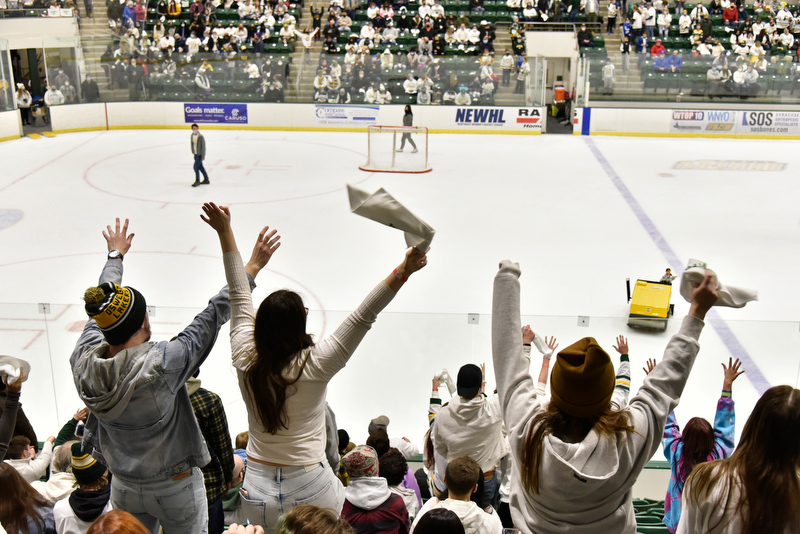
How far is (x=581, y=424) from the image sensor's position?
228 cm

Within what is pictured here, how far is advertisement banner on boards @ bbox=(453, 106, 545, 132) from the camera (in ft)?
70.8

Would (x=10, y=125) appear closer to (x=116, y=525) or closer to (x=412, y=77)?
(x=412, y=77)

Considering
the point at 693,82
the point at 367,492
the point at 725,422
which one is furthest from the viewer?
the point at 693,82

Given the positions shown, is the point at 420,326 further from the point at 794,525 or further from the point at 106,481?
the point at 794,525

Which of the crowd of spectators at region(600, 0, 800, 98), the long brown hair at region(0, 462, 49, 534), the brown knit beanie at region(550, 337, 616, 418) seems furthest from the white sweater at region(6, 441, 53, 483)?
the crowd of spectators at region(600, 0, 800, 98)

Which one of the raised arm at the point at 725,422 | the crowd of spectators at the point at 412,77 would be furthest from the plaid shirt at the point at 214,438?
the crowd of spectators at the point at 412,77

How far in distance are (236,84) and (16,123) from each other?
18.9 ft

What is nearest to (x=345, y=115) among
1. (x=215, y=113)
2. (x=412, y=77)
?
(x=412, y=77)

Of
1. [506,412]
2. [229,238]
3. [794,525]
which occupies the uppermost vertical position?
[229,238]

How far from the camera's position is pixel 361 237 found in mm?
12359

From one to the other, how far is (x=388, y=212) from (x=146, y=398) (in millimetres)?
1078

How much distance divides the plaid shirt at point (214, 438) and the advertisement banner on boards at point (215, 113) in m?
19.7

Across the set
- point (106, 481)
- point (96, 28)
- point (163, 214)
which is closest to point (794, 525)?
point (106, 481)

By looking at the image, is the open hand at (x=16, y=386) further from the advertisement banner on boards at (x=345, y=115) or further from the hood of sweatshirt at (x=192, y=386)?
the advertisement banner on boards at (x=345, y=115)
